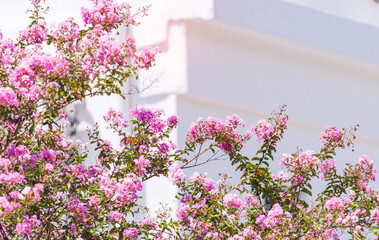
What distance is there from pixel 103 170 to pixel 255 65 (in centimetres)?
272

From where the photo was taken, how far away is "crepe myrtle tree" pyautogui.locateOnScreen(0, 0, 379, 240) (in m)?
5.10

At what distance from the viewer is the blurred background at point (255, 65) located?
7.48 m

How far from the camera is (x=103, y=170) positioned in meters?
5.69

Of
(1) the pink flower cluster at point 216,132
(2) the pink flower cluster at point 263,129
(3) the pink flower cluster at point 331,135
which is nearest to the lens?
(1) the pink flower cluster at point 216,132

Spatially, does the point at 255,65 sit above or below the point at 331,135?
above

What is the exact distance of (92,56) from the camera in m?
5.58

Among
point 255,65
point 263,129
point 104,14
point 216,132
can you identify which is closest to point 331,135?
point 263,129

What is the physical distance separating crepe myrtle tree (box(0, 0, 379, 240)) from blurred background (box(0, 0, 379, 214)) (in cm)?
113

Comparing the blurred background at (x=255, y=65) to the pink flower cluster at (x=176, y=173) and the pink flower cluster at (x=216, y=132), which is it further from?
the pink flower cluster at (x=176, y=173)

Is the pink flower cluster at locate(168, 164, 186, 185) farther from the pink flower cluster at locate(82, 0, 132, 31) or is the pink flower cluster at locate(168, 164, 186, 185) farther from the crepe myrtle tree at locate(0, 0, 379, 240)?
the pink flower cluster at locate(82, 0, 132, 31)

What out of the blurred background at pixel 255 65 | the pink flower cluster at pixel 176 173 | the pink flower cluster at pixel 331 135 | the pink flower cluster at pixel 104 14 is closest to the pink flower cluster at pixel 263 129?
the pink flower cluster at pixel 331 135

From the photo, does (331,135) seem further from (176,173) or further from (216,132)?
(176,173)

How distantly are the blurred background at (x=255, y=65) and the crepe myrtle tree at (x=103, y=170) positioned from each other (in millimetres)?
1130

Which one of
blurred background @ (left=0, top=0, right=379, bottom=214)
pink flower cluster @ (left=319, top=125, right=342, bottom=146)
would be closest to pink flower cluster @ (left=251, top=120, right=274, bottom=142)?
pink flower cluster @ (left=319, top=125, right=342, bottom=146)
